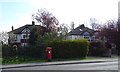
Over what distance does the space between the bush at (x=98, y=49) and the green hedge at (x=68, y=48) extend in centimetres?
536

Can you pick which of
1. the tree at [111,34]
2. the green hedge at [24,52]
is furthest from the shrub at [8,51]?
the tree at [111,34]

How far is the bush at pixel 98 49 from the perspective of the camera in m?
32.8

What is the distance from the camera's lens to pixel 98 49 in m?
33.2

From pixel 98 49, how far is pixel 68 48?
773 cm

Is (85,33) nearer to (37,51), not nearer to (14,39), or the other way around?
(14,39)

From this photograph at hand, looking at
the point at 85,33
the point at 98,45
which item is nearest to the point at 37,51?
the point at 98,45

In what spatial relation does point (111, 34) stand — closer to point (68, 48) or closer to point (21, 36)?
point (68, 48)

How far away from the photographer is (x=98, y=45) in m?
33.2

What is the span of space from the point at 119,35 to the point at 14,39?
33.8 metres

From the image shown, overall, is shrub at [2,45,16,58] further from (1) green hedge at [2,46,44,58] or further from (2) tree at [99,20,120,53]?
(2) tree at [99,20,120,53]

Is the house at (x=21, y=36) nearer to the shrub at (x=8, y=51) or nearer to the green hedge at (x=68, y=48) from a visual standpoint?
the shrub at (x=8, y=51)

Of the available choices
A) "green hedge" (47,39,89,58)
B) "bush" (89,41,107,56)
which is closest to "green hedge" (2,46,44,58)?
"green hedge" (47,39,89,58)

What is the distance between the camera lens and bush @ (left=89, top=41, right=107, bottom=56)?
107ft

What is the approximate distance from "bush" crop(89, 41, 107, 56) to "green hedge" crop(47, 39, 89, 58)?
536 centimetres
